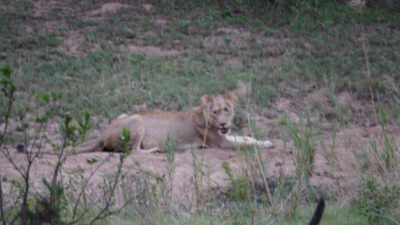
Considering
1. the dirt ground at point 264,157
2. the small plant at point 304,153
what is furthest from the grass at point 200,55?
the small plant at point 304,153

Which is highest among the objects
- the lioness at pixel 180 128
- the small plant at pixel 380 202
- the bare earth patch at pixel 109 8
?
the bare earth patch at pixel 109 8

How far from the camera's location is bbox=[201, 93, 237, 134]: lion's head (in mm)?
10297

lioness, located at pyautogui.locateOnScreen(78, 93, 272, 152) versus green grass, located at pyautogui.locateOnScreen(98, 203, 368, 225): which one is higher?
green grass, located at pyautogui.locateOnScreen(98, 203, 368, 225)

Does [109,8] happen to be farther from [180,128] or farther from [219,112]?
[219,112]

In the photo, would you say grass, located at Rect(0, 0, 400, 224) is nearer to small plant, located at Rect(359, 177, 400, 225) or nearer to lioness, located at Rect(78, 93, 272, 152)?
lioness, located at Rect(78, 93, 272, 152)

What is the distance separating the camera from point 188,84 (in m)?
12.8

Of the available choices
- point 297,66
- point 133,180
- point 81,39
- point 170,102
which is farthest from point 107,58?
point 133,180

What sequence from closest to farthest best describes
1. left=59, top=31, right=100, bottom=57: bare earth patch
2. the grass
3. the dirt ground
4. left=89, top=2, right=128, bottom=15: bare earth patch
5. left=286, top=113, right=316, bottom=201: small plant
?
left=286, top=113, right=316, bottom=201: small plant
the dirt ground
the grass
left=59, top=31, right=100, bottom=57: bare earth patch
left=89, top=2, right=128, bottom=15: bare earth patch

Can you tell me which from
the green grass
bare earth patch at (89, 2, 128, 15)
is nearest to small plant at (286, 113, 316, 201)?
the green grass

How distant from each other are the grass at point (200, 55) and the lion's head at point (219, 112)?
2.60ft

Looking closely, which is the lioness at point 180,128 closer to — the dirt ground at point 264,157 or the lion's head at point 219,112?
the lion's head at point 219,112

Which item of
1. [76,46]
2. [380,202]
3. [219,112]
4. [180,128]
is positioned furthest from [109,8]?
[380,202]

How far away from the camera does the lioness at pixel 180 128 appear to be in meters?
10.3

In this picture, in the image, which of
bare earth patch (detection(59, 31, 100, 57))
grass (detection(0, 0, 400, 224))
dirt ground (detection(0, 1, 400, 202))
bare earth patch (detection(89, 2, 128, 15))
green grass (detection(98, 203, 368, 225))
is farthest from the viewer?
bare earth patch (detection(89, 2, 128, 15))
